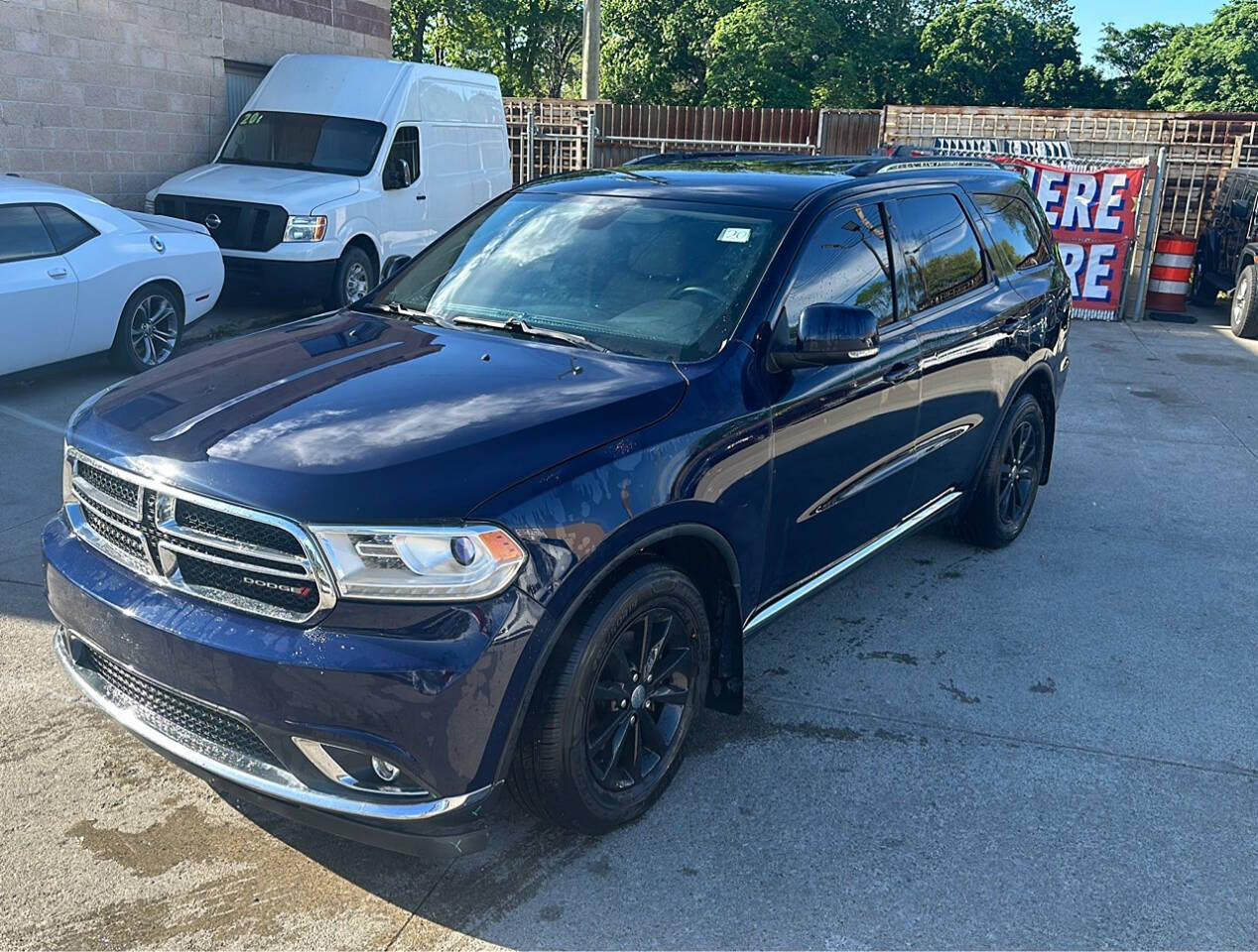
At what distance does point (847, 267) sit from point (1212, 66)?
4692 cm

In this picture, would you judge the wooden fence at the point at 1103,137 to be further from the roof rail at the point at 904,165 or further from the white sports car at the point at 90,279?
the white sports car at the point at 90,279

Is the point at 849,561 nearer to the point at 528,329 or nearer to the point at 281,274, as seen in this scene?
the point at 528,329

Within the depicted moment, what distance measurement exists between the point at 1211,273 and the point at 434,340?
44.8 ft

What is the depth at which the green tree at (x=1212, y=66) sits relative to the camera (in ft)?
138

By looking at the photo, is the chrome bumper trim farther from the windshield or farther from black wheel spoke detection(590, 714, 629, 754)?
the windshield

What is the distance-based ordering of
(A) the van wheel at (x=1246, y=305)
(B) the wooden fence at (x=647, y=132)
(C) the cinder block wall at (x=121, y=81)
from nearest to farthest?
(C) the cinder block wall at (x=121, y=81) < (A) the van wheel at (x=1246, y=305) < (B) the wooden fence at (x=647, y=132)

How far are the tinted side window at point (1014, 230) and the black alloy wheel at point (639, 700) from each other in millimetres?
3012

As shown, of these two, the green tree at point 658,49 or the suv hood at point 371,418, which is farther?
the green tree at point 658,49

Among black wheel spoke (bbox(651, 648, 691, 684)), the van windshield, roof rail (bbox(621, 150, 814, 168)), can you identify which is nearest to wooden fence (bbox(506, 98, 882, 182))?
the van windshield

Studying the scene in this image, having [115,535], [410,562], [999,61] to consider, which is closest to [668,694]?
[410,562]

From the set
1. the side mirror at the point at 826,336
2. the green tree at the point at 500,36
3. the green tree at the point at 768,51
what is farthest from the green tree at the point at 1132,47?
the side mirror at the point at 826,336

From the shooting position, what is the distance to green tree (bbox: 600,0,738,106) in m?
41.4

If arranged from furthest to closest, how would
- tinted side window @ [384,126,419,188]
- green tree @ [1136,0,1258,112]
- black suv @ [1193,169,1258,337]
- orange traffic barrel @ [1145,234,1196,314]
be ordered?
1. green tree @ [1136,0,1258,112]
2. orange traffic barrel @ [1145,234,1196,314]
3. black suv @ [1193,169,1258,337]
4. tinted side window @ [384,126,419,188]

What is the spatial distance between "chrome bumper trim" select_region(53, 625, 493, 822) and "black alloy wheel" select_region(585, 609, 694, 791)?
49 centimetres
